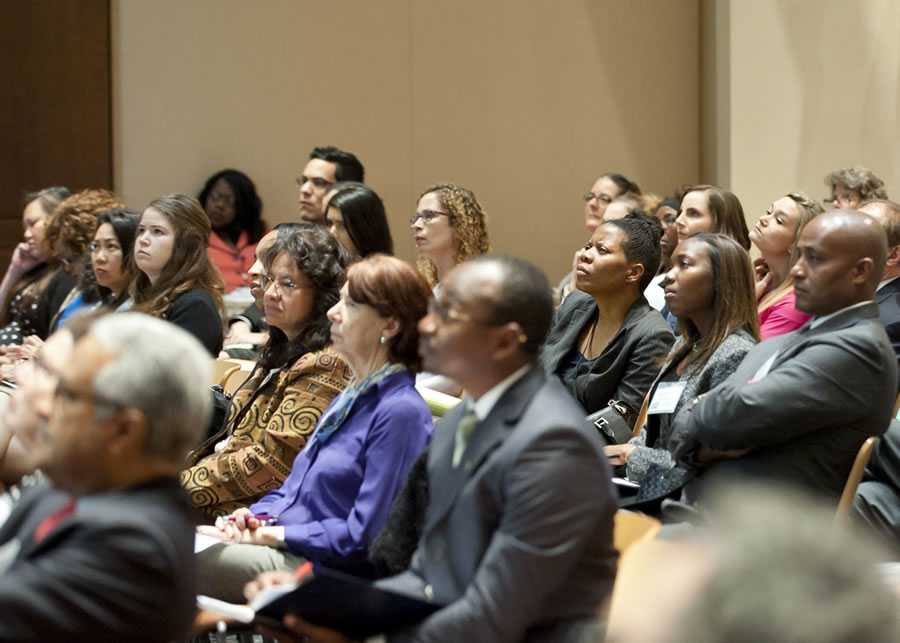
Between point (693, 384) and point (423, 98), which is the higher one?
point (423, 98)

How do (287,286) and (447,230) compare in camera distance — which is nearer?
(287,286)

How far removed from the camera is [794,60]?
761cm

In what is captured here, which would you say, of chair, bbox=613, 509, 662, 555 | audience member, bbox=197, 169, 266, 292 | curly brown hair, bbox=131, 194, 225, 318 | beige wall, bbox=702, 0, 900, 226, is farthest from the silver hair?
beige wall, bbox=702, 0, 900, 226

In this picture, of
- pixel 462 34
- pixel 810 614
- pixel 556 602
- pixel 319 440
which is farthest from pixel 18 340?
pixel 810 614

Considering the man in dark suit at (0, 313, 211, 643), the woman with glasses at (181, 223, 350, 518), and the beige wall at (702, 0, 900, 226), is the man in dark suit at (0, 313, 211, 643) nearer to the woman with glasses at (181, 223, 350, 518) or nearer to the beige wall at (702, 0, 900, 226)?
the woman with glasses at (181, 223, 350, 518)

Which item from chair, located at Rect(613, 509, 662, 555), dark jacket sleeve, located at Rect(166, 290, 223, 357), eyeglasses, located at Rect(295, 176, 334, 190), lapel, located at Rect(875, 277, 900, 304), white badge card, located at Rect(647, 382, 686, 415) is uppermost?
eyeglasses, located at Rect(295, 176, 334, 190)

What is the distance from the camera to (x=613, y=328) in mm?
4617

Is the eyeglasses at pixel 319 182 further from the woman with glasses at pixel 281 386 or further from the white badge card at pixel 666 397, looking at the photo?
the white badge card at pixel 666 397

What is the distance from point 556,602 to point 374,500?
0.90 meters

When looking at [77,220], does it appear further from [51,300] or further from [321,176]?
[321,176]

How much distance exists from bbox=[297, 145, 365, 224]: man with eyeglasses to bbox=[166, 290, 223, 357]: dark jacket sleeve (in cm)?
207

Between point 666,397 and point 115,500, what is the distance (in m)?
2.20

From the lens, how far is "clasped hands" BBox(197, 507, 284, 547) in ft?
10.4

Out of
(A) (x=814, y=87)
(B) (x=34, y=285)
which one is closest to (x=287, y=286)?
(B) (x=34, y=285)
